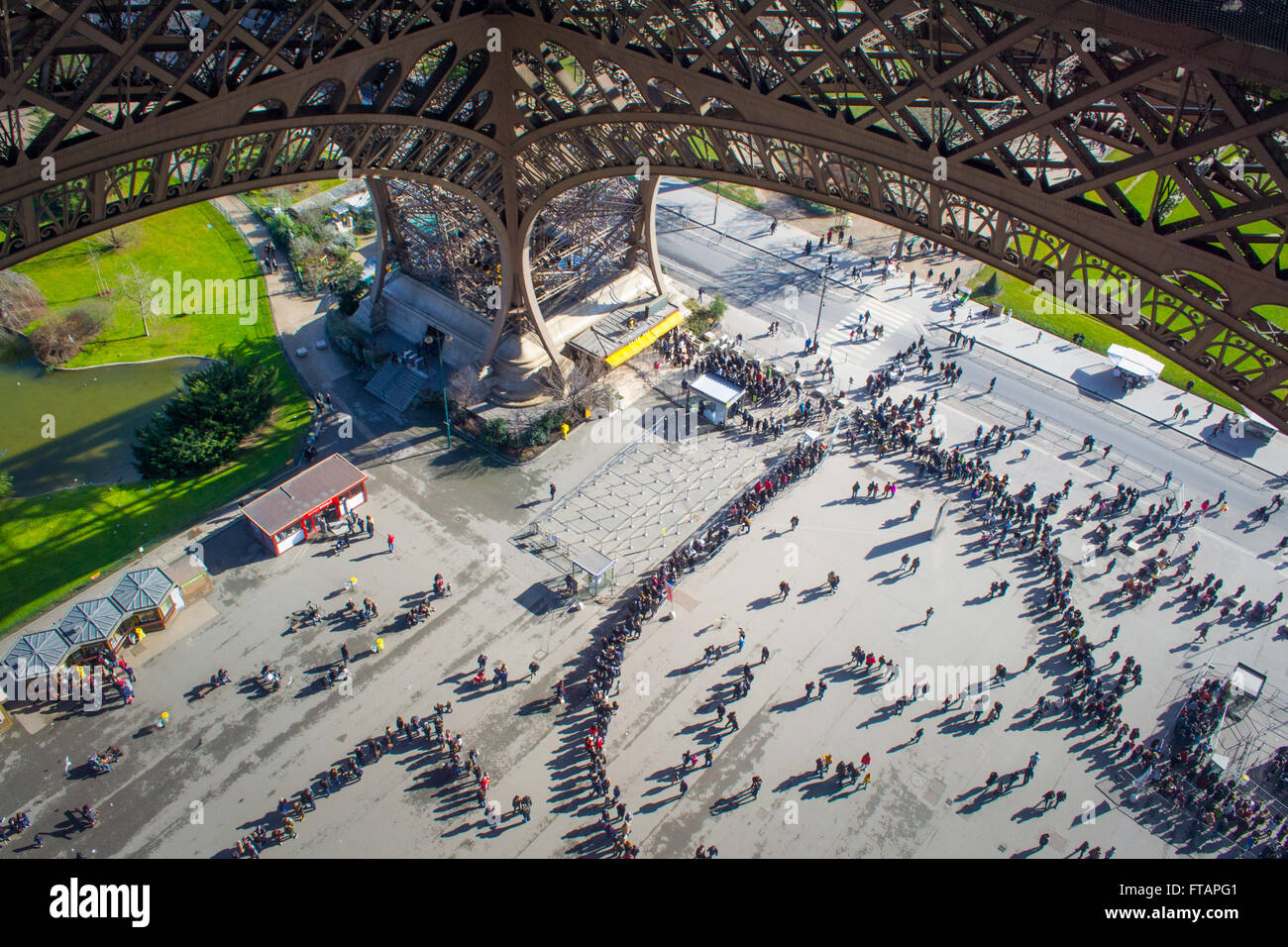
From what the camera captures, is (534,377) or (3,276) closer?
(534,377)

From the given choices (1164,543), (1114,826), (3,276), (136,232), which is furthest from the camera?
(136,232)

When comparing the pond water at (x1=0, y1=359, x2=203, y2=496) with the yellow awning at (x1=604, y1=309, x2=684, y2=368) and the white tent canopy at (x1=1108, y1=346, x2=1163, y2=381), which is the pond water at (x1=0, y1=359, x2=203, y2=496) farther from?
the white tent canopy at (x1=1108, y1=346, x2=1163, y2=381)

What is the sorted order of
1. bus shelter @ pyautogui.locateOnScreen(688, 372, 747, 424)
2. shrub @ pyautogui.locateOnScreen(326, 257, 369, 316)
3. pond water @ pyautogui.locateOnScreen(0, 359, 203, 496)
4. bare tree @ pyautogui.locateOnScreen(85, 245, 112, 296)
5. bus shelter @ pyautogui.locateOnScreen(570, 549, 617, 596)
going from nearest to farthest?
bus shelter @ pyautogui.locateOnScreen(570, 549, 617, 596) < pond water @ pyautogui.locateOnScreen(0, 359, 203, 496) < bus shelter @ pyautogui.locateOnScreen(688, 372, 747, 424) < shrub @ pyautogui.locateOnScreen(326, 257, 369, 316) < bare tree @ pyautogui.locateOnScreen(85, 245, 112, 296)

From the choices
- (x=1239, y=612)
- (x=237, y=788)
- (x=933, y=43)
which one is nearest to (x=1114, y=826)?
(x=1239, y=612)

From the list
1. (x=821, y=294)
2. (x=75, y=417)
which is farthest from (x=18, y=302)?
(x=821, y=294)

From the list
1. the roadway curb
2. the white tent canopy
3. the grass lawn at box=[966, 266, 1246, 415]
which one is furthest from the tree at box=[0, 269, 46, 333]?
the white tent canopy

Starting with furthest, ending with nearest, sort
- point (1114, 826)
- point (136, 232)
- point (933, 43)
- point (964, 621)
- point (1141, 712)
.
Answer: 1. point (136, 232)
2. point (964, 621)
3. point (1141, 712)
4. point (1114, 826)
5. point (933, 43)

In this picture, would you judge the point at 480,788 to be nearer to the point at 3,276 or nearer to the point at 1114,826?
the point at 1114,826
